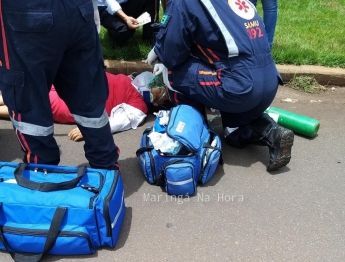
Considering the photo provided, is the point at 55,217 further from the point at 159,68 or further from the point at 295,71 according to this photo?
the point at 295,71

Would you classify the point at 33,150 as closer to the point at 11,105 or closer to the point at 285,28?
the point at 11,105

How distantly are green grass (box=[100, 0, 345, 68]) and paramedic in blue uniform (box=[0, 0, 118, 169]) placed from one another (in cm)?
199

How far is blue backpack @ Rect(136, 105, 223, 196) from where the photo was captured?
2.74m

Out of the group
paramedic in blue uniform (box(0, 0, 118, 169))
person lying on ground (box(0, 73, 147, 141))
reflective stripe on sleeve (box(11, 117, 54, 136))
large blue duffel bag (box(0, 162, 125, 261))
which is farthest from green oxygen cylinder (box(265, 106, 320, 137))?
reflective stripe on sleeve (box(11, 117, 54, 136))

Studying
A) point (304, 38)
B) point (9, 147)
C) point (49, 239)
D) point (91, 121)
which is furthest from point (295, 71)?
point (49, 239)

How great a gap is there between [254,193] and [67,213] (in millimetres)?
1239

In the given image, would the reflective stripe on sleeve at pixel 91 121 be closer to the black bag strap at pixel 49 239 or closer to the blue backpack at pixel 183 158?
the blue backpack at pixel 183 158

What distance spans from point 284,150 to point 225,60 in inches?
29.0

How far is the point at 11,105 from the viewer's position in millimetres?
2371

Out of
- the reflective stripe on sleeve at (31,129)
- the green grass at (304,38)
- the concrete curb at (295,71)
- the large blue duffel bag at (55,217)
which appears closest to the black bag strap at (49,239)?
the large blue duffel bag at (55,217)

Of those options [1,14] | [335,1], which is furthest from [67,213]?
[335,1]

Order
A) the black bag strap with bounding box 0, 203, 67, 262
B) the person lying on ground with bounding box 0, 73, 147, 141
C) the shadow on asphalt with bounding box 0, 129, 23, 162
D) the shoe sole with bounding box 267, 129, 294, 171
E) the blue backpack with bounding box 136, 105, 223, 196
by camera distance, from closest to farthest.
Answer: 1. the black bag strap with bounding box 0, 203, 67, 262
2. the blue backpack with bounding box 136, 105, 223, 196
3. the shoe sole with bounding box 267, 129, 294, 171
4. the shadow on asphalt with bounding box 0, 129, 23, 162
5. the person lying on ground with bounding box 0, 73, 147, 141

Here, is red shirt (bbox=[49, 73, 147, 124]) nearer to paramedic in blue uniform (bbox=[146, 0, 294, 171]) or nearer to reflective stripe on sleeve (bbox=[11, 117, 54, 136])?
paramedic in blue uniform (bbox=[146, 0, 294, 171])

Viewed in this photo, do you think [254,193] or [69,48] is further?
[254,193]
